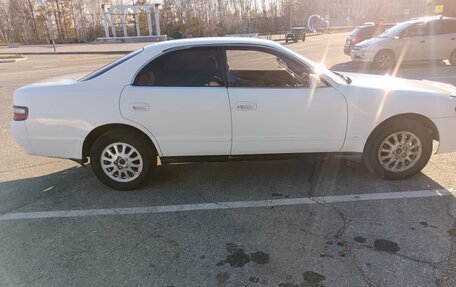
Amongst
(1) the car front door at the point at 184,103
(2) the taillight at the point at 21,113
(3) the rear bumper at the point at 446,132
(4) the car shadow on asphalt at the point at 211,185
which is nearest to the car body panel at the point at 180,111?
(1) the car front door at the point at 184,103

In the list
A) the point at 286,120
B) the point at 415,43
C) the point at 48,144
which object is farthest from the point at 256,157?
the point at 415,43

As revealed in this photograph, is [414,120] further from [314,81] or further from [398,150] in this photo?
[314,81]

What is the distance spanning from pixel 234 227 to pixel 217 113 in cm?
122

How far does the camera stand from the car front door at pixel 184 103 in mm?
3893

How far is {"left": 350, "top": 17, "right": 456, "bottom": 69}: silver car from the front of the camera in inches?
523

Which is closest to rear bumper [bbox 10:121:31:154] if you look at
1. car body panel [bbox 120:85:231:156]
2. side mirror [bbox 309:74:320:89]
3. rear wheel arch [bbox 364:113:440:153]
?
car body panel [bbox 120:85:231:156]

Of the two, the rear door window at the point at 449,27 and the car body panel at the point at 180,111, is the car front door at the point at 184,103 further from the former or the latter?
the rear door window at the point at 449,27

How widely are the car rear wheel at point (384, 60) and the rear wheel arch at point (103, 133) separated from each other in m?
11.6

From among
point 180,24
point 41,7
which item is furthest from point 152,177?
point 41,7

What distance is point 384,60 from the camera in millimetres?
13430

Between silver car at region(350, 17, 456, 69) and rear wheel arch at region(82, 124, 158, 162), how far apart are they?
11502mm

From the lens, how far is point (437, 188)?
160 inches

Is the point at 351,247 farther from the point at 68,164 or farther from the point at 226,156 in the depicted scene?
the point at 68,164

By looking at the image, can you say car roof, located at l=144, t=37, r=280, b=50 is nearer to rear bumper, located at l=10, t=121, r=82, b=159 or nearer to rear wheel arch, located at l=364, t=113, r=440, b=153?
rear bumper, located at l=10, t=121, r=82, b=159
